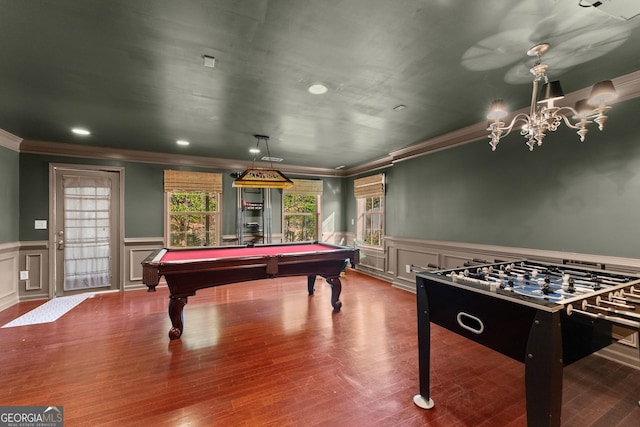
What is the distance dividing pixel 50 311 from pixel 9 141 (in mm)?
2565

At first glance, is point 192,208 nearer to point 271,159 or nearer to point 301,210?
point 271,159

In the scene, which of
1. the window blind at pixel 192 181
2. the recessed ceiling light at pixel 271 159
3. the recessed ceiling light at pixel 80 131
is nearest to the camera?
the recessed ceiling light at pixel 80 131

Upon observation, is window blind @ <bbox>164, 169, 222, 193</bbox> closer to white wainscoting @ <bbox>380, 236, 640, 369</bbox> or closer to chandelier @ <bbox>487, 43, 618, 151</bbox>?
white wainscoting @ <bbox>380, 236, 640, 369</bbox>

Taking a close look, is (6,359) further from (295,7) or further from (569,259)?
(569,259)

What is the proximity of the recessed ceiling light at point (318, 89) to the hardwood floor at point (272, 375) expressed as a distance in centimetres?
254

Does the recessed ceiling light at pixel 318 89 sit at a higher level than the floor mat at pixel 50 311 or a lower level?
higher

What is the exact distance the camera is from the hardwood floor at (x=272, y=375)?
5.80 feet

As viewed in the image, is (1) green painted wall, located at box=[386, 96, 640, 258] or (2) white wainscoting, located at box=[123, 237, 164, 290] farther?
(2) white wainscoting, located at box=[123, 237, 164, 290]

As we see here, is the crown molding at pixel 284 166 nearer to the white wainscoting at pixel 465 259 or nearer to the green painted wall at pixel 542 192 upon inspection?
the green painted wall at pixel 542 192

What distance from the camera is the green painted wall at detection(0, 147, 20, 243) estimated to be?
372cm

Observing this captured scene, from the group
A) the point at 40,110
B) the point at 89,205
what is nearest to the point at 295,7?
the point at 40,110

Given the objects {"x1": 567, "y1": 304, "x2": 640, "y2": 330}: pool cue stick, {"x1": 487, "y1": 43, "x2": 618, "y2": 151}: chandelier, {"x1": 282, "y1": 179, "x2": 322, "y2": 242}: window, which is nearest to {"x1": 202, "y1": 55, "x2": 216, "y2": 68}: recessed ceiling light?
{"x1": 487, "y1": 43, "x2": 618, "y2": 151}: chandelier

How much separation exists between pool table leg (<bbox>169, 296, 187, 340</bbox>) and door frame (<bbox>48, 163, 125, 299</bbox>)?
8.94 ft

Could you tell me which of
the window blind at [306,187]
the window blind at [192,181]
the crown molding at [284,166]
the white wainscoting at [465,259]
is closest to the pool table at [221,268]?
the white wainscoting at [465,259]
